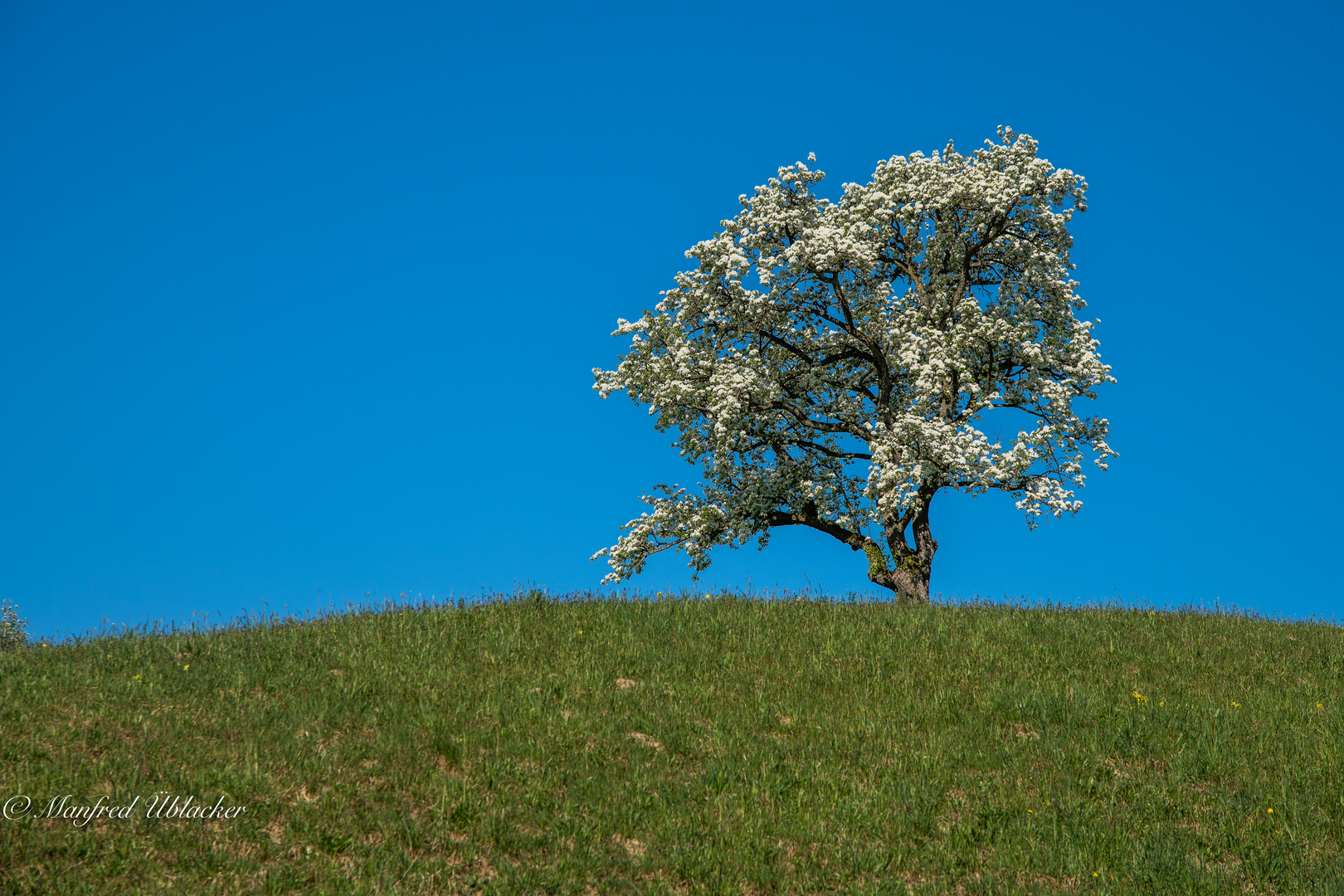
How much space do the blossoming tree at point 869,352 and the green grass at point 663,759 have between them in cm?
866

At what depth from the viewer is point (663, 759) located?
11375 mm

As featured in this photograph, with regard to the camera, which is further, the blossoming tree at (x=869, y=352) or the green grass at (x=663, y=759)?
the blossoming tree at (x=869, y=352)

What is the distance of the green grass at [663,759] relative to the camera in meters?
9.48

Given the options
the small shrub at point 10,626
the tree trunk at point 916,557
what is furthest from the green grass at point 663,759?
the small shrub at point 10,626

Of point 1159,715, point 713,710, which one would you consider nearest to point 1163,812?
point 1159,715

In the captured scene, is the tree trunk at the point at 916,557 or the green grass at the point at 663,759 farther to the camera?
the tree trunk at the point at 916,557

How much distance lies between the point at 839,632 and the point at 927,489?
30.4ft

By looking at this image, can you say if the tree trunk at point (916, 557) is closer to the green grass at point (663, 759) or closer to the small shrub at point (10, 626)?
the green grass at point (663, 759)

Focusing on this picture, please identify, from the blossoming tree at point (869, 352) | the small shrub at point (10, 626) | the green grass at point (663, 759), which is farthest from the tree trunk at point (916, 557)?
the small shrub at point (10, 626)

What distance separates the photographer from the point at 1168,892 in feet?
32.1

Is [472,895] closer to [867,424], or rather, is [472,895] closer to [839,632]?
[839,632]

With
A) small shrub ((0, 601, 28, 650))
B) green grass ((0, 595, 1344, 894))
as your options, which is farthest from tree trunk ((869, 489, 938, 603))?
small shrub ((0, 601, 28, 650))

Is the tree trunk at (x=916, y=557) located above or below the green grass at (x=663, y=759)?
above

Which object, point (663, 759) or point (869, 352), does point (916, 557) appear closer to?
point (869, 352)
